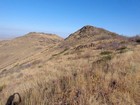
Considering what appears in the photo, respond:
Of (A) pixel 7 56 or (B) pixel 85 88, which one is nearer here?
(B) pixel 85 88

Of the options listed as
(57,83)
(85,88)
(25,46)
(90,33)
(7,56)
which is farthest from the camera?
(25,46)

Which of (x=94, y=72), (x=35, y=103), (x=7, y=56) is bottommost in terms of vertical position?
(x=7, y=56)

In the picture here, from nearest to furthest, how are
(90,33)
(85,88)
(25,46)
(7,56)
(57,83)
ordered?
(85,88)
(57,83)
(90,33)
(7,56)
(25,46)

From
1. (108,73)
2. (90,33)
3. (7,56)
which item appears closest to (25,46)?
(7,56)

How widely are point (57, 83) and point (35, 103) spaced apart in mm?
972

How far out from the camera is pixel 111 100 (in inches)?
208

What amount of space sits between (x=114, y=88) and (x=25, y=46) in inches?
2202

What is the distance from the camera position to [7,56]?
177 ft

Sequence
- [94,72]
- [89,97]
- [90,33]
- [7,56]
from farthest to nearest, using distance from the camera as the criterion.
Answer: [7,56] → [90,33] → [94,72] → [89,97]

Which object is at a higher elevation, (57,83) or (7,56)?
(57,83)

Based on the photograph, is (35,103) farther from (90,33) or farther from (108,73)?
(90,33)

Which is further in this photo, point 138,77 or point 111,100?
point 138,77

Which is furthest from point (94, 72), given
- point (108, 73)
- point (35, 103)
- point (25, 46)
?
point (25, 46)

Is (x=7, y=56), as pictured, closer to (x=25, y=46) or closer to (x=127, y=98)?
(x=25, y=46)
